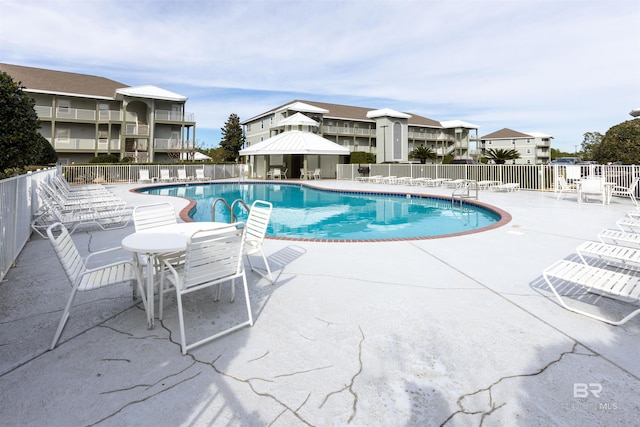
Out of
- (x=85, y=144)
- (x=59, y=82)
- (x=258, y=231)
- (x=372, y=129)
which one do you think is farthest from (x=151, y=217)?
(x=372, y=129)

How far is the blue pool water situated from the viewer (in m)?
9.71

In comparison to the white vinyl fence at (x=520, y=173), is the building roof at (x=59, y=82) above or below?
above

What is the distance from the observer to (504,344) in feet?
8.82

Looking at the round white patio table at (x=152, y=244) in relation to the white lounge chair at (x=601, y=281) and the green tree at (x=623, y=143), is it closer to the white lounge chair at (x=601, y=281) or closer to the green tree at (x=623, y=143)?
the white lounge chair at (x=601, y=281)

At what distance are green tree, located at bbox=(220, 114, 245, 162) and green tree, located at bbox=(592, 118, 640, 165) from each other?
46.4m

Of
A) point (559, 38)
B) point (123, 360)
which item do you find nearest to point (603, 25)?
point (559, 38)

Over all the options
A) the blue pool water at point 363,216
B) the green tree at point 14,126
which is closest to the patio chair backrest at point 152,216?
the blue pool water at point 363,216

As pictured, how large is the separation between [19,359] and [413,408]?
9.26ft

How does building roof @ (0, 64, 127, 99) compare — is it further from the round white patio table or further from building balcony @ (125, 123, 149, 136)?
the round white patio table

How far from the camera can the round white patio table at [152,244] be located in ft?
9.49

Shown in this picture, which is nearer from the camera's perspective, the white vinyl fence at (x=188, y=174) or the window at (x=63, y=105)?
the white vinyl fence at (x=188, y=174)

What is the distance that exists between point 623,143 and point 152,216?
154ft

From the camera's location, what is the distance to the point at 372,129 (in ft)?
149

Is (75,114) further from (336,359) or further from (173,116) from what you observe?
(336,359)
